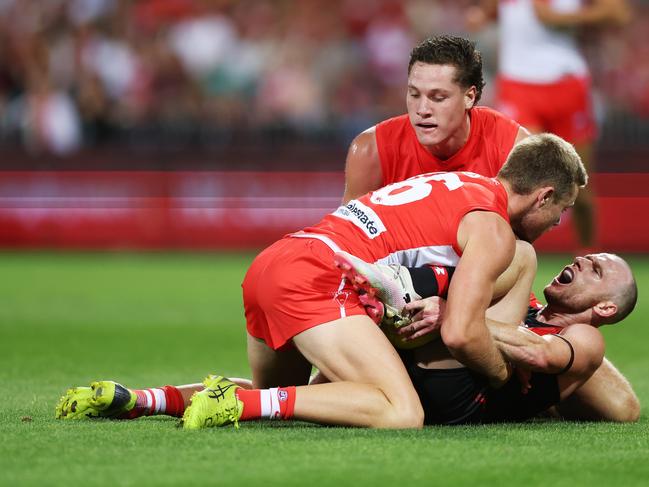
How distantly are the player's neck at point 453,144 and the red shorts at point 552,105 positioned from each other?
3199mm

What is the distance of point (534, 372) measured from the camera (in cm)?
536

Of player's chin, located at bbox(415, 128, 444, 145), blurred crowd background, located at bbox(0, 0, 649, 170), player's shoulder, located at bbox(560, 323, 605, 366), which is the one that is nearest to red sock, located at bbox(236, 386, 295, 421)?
player's shoulder, located at bbox(560, 323, 605, 366)

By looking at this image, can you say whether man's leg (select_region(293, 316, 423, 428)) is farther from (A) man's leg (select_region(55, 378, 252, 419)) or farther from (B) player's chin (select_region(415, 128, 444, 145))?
(B) player's chin (select_region(415, 128, 444, 145))

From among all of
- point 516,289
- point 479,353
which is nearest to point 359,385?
point 479,353

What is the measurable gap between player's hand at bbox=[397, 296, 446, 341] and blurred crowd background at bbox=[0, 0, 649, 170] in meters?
10.0

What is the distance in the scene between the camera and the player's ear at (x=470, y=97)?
6219mm

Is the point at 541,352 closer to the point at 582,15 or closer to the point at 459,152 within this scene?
the point at 459,152

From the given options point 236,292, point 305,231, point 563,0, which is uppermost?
point 563,0

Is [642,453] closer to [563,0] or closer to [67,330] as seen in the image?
[67,330]

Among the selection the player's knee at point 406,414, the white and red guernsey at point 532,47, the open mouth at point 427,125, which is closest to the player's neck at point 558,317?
the player's knee at point 406,414

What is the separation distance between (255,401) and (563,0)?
5879 millimetres

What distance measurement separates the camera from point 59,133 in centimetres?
1589

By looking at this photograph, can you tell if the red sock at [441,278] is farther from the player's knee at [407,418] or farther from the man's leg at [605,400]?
the man's leg at [605,400]

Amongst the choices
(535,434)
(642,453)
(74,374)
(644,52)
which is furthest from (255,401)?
(644,52)
